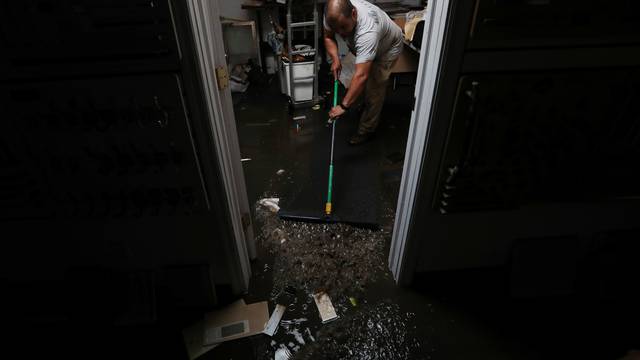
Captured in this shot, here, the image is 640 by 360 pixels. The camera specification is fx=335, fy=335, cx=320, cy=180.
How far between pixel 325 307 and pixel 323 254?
1.11ft

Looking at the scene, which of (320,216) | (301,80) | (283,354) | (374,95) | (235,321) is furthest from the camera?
(301,80)

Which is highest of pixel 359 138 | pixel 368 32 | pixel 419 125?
pixel 368 32

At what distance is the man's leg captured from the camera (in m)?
2.79

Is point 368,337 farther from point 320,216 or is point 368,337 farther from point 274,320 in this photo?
point 320,216

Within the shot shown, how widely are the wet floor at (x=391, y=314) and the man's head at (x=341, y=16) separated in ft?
4.35

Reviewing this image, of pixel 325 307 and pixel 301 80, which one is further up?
pixel 301 80

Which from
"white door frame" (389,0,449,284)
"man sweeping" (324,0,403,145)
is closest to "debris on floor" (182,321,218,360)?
"white door frame" (389,0,449,284)

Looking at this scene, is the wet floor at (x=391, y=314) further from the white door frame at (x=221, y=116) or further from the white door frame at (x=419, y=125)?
the white door frame at (x=221, y=116)

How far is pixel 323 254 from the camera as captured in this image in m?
1.89

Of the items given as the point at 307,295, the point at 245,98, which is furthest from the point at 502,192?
the point at 245,98

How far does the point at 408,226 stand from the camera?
1470 mm

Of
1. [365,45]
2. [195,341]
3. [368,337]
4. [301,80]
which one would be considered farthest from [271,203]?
[301,80]

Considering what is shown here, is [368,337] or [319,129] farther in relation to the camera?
[319,129]

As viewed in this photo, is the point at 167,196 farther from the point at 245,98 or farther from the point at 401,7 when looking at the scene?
the point at 401,7
